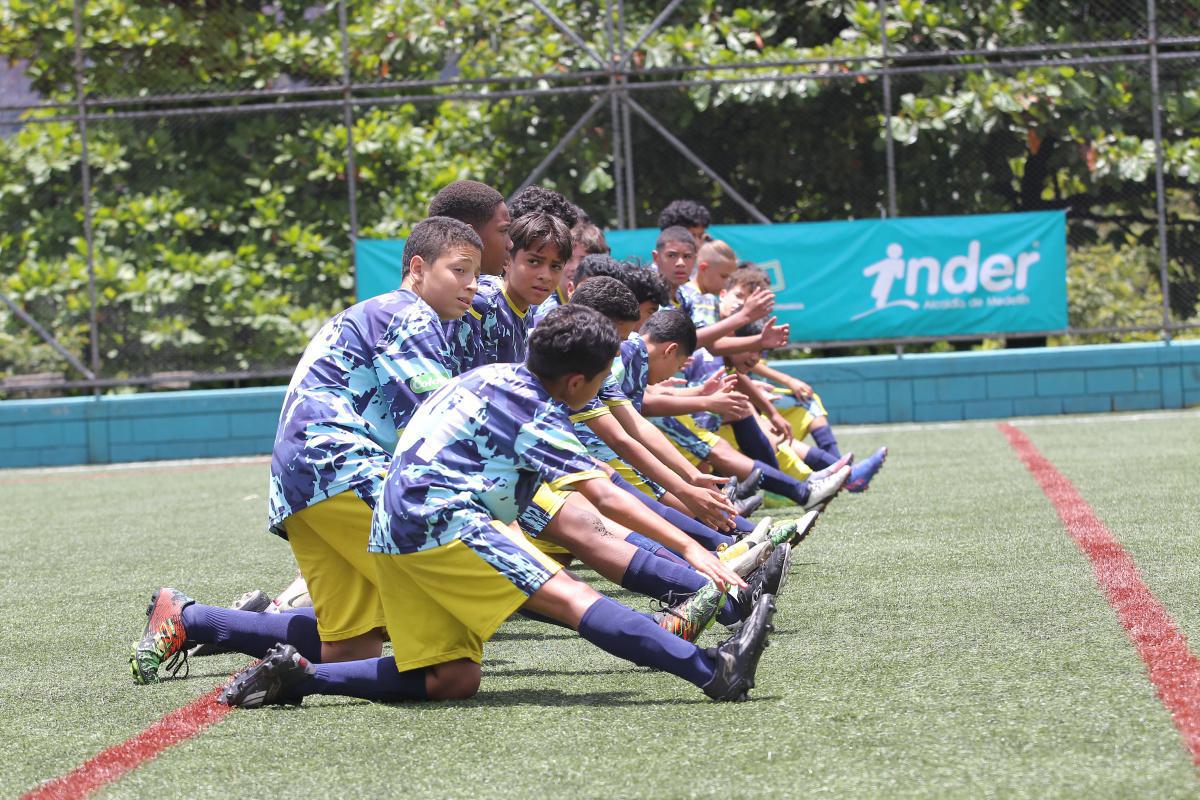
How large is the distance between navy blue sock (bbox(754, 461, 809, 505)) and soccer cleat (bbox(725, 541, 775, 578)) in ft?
7.65

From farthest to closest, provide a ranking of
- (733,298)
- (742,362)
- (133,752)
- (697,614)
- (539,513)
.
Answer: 1. (733,298)
2. (742,362)
3. (539,513)
4. (697,614)
5. (133,752)

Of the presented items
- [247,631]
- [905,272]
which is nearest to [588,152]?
[905,272]

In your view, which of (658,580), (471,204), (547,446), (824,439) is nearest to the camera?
(547,446)

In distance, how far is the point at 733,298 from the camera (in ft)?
29.5

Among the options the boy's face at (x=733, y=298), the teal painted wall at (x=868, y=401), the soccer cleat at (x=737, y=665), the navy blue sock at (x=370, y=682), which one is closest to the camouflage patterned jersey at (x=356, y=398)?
the navy blue sock at (x=370, y=682)

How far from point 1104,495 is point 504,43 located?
352 inches

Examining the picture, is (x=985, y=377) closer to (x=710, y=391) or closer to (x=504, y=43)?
(x=504, y=43)

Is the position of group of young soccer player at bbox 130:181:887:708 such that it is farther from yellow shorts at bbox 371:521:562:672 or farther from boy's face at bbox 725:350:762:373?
boy's face at bbox 725:350:762:373

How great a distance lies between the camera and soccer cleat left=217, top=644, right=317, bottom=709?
4.43 meters

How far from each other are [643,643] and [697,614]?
0.51 meters

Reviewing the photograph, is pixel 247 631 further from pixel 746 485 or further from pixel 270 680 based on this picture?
pixel 746 485

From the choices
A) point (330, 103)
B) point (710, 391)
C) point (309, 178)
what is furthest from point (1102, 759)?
point (309, 178)

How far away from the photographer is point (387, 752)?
3.93 m

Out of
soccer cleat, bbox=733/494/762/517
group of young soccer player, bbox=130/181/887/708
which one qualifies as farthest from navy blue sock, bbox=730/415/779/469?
group of young soccer player, bbox=130/181/887/708
